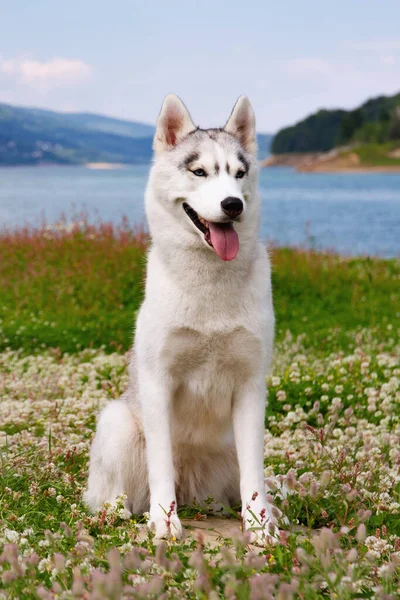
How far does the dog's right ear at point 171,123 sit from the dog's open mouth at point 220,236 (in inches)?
21.2

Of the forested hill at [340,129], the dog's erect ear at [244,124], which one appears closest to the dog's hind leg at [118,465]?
the dog's erect ear at [244,124]

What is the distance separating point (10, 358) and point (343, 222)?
33.7m

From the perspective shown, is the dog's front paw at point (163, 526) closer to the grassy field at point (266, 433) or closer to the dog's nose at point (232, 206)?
the grassy field at point (266, 433)

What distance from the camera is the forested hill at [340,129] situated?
12838 centimetres

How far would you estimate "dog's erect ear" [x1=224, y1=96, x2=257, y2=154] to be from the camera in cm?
464

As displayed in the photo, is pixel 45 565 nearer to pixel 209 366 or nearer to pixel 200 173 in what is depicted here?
pixel 209 366

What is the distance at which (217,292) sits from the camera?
431 centimetres

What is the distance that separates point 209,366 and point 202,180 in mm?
1018

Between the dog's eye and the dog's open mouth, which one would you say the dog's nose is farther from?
the dog's eye

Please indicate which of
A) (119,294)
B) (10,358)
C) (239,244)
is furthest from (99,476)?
(119,294)

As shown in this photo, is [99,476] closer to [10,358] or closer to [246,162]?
[246,162]

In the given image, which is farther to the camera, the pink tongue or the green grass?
the green grass

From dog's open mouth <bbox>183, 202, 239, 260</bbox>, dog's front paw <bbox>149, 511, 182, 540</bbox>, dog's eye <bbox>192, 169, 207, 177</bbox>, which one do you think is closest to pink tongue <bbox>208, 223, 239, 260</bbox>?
dog's open mouth <bbox>183, 202, 239, 260</bbox>

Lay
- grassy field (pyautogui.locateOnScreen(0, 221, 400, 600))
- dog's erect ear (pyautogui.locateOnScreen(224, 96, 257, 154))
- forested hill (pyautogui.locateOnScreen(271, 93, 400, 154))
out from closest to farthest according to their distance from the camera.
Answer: grassy field (pyautogui.locateOnScreen(0, 221, 400, 600))
dog's erect ear (pyautogui.locateOnScreen(224, 96, 257, 154))
forested hill (pyautogui.locateOnScreen(271, 93, 400, 154))
